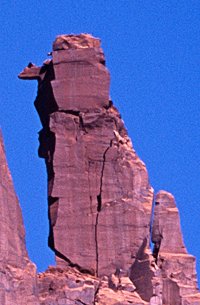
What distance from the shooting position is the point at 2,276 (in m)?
192

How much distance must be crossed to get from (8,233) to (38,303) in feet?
16.5

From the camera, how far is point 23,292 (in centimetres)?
19512

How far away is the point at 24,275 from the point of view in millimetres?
195500

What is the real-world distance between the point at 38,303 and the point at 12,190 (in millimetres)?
6226

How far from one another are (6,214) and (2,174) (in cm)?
253

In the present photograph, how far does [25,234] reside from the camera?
652 feet

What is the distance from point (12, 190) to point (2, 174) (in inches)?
59.4

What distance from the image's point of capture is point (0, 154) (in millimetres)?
196750

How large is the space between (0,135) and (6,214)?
17.0ft

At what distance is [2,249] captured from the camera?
19325 centimetres

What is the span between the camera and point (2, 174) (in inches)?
7731

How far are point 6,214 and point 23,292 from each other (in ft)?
13.9

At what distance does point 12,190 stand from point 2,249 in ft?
17.2

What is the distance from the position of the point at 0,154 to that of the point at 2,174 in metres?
1.14
